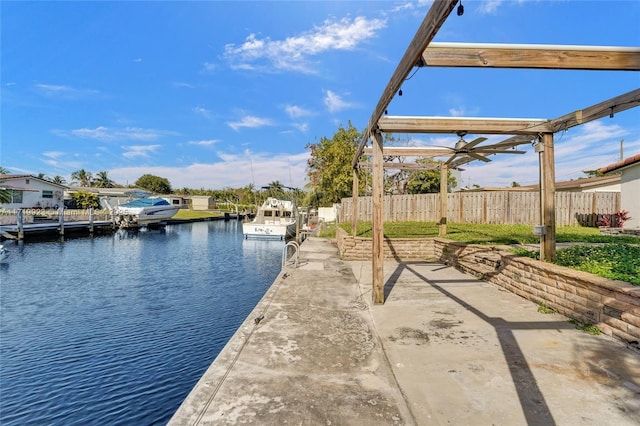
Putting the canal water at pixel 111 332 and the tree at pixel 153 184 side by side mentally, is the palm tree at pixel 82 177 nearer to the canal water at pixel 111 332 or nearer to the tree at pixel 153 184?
the tree at pixel 153 184

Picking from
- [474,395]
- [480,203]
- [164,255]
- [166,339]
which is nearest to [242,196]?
[164,255]

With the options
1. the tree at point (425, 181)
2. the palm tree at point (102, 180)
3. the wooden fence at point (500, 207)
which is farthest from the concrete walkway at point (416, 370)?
the palm tree at point (102, 180)

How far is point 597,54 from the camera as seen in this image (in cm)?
364

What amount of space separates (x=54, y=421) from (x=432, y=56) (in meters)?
6.08

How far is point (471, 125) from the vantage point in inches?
249

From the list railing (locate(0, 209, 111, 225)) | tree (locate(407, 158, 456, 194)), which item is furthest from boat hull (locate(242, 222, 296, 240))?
railing (locate(0, 209, 111, 225))

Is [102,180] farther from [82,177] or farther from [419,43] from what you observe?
[419,43]

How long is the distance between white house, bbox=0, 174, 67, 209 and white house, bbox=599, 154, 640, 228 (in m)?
40.0

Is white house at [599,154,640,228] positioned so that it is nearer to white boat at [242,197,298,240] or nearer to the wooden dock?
white boat at [242,197,298,240]

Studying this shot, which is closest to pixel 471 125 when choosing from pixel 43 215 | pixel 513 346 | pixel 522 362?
pixel 513 346

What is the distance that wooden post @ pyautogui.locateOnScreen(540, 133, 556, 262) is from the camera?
5.82 metres

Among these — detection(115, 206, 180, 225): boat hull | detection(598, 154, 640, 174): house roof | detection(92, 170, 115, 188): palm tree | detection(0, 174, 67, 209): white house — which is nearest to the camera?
detection(598, 154, 640, 174): house roof

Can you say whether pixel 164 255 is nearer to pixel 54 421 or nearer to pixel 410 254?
pixel 410 254

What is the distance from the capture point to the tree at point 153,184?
75944mm
